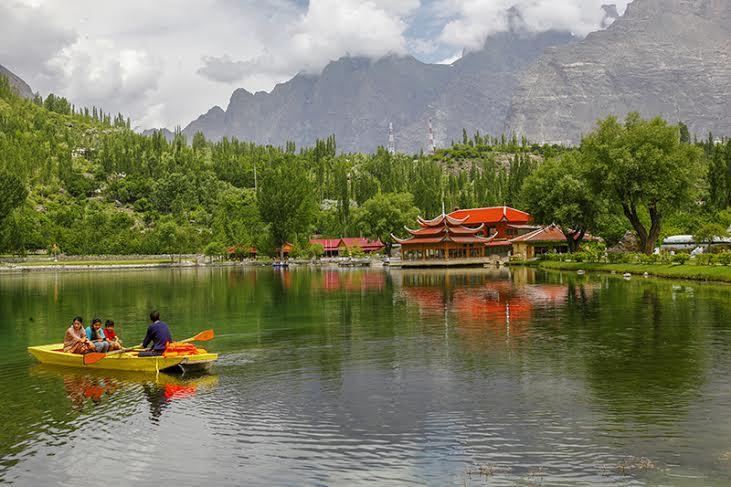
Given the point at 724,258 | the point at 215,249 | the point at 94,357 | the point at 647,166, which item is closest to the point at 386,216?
the point at 215,249

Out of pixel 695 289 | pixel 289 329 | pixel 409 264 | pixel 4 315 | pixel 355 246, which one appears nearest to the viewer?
pixel 289 329

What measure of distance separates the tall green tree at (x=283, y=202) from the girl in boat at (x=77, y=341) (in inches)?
4189

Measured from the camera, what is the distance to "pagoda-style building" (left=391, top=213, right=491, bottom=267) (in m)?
109

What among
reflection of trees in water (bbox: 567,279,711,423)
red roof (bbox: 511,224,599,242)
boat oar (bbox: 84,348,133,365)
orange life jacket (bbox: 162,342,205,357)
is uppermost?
red roof (bbox: 511,224,599,242)

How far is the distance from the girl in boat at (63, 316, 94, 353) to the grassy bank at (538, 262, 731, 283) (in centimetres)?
4684

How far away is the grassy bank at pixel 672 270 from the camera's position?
174ft

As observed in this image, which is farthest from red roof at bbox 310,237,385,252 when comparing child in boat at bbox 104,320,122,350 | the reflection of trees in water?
child in boat at bbox 104,320,122,350

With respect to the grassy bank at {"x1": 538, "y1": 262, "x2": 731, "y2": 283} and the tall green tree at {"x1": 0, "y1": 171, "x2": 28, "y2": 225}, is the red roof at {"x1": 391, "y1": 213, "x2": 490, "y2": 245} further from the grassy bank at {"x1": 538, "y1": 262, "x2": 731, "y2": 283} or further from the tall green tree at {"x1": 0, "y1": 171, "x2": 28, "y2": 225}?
the tall green tree at {"x1": 0, "y1": 171, "x2": 28, "y2": 225}

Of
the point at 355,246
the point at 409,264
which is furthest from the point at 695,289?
the point at 355,246

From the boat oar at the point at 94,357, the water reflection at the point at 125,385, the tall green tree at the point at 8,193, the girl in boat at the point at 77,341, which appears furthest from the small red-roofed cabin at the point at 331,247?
the boat oar at the point at 94,357

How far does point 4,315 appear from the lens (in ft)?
145

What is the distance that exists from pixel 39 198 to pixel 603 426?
191 meters

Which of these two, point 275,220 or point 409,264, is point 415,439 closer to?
point 409,264

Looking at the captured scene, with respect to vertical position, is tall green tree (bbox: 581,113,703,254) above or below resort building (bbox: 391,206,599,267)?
above
